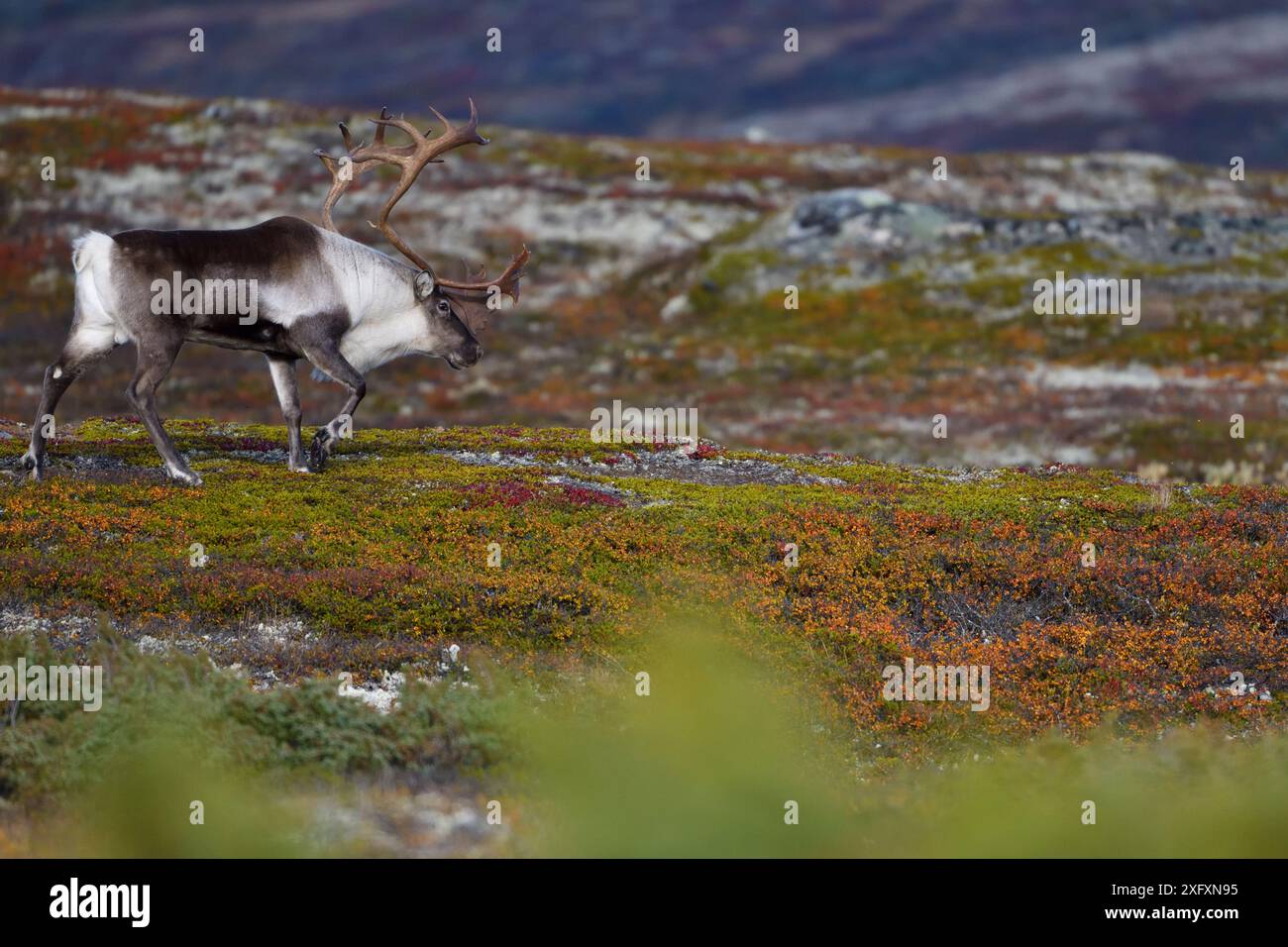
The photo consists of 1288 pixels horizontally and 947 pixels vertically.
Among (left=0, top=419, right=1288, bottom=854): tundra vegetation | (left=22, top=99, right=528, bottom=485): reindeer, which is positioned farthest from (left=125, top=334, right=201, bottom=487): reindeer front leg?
(left=0, top=419, right=1288, bottom=854): tundra vegetation

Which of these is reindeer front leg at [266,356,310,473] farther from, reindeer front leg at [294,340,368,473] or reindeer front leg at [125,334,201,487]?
reindeer front leg at [125,334,201,487]

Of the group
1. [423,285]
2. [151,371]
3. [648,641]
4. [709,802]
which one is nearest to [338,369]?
[423,285]

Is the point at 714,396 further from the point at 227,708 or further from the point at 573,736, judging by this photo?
the point at 573,736

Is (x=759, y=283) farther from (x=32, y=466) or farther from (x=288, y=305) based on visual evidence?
(x=32, y=466)

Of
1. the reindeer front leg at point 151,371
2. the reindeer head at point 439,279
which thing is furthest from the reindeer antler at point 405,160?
the reindeer front leg at point 151,371

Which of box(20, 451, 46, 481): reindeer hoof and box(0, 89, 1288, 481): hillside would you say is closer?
box(20, 451, 46, 481): reindeer hoof

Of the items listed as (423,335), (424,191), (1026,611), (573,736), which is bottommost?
(1026,611)

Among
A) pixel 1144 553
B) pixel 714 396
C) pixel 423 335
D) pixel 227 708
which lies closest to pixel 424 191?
pixel 714 396
